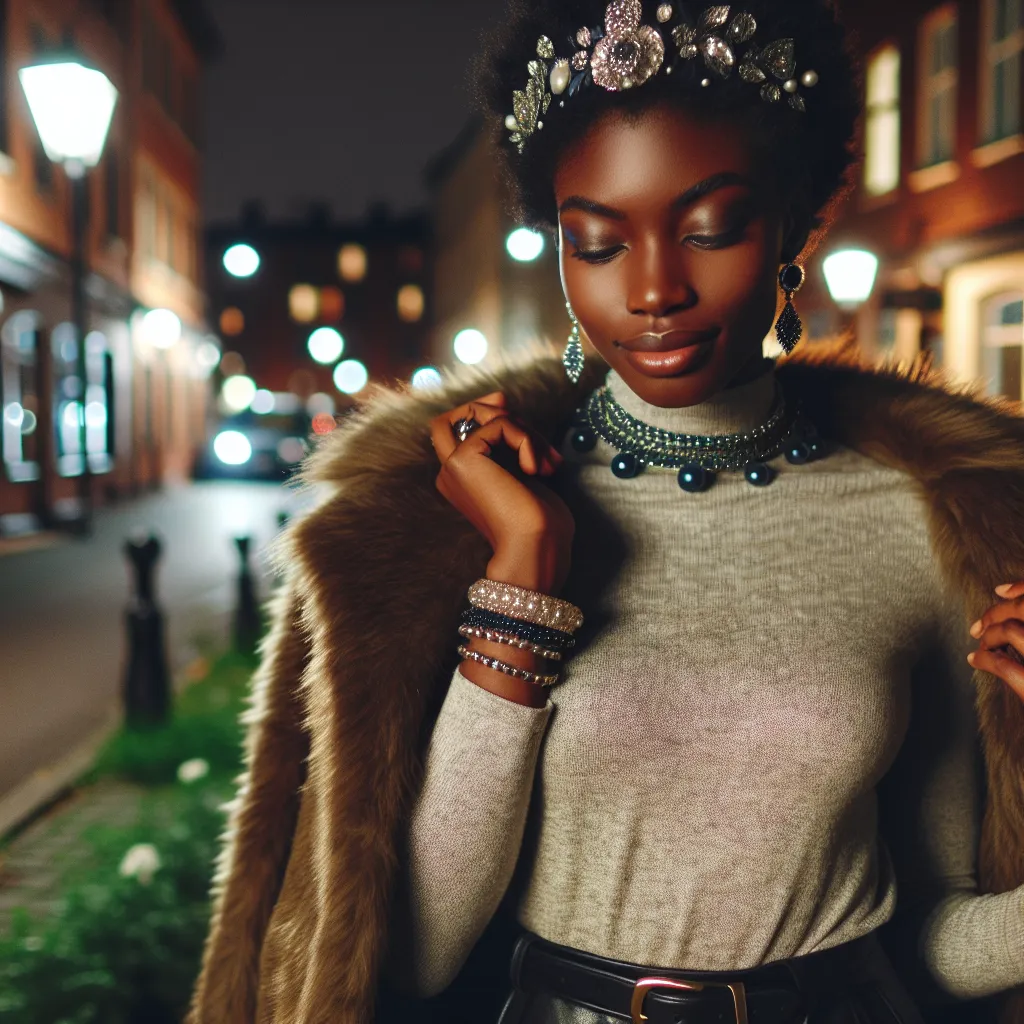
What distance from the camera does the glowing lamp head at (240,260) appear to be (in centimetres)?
861

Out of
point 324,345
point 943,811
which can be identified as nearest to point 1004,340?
point 324,345

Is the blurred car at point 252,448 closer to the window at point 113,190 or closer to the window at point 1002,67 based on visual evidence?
the window at point 113,190

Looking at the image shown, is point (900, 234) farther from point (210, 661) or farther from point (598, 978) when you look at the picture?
point (598, 978)

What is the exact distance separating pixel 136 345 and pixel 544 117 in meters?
27.4

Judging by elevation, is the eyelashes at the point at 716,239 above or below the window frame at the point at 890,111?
below

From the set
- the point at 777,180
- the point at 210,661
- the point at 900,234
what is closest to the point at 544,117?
the point at 777,180

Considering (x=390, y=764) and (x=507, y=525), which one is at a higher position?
(x=507, y=525)

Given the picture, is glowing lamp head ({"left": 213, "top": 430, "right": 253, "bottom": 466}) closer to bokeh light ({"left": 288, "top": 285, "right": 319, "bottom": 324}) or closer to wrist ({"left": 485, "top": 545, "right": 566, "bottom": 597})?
wrist ({"left": 485, "top": 545, "right": 566, "bottom": 597})

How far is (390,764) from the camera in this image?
5.10 feet

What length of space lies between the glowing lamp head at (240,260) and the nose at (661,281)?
7452mm

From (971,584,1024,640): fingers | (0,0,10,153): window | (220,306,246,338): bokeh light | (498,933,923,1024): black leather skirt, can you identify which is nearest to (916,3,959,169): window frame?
(0,0,10,153): window

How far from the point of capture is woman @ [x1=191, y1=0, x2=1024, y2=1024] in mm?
1498

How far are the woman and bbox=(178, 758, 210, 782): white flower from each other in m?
3.55

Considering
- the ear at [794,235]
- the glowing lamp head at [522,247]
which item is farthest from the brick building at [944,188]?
the ear at [794,235]
